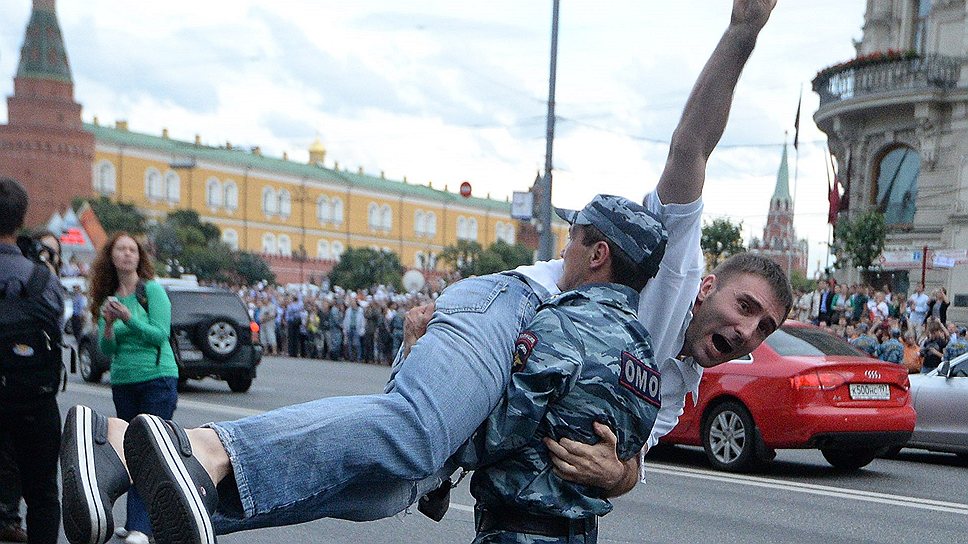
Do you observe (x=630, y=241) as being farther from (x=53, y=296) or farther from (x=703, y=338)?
(x=53, y=296)

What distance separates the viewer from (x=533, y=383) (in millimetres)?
2783

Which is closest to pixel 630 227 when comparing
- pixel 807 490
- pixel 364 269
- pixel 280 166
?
pixel 807 490

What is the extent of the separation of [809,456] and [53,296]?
30.8 feet

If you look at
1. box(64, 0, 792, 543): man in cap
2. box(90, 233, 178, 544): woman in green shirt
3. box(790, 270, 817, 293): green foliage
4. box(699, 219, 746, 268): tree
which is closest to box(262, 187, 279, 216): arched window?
box(790, 270, 817, 293): green foliage

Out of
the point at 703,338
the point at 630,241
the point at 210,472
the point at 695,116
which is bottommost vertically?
the point at 210,472

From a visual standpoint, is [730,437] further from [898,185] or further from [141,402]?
[898,185]

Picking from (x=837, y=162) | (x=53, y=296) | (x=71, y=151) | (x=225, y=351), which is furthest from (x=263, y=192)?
(x=53, y=296)

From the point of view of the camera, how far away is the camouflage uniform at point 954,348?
1549cm

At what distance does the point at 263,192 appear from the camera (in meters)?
128

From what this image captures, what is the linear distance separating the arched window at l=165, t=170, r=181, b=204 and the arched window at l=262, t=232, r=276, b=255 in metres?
11.7

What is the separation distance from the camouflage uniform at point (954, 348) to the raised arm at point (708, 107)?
44.1 feet

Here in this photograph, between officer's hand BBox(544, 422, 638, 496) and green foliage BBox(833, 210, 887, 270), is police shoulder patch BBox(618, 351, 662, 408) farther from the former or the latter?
green foliage BBox(833, 210, 887, 270)

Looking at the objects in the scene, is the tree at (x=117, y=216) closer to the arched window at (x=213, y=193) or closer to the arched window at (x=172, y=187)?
the arched window at (x=172, y=187)

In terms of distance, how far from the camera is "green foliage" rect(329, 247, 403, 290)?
352ft
